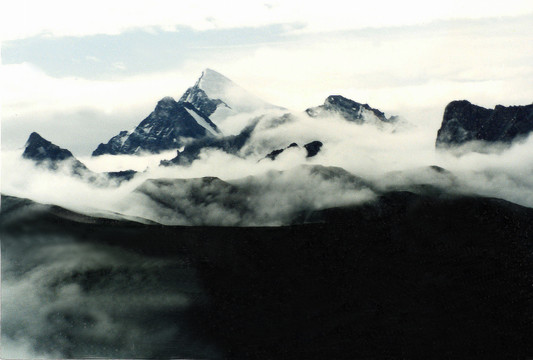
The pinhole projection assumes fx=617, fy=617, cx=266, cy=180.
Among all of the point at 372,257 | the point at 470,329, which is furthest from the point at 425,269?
the point at 470,329

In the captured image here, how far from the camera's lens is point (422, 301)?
495ft

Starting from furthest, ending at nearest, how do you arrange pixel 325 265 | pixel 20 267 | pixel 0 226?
pixel 325 265 → pixel 0 226 → pixel 20 267

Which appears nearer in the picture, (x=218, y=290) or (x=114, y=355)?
(x=114, y=355)

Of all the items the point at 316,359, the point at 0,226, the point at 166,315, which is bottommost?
the point at 316,359

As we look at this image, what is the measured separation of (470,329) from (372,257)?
139 ft

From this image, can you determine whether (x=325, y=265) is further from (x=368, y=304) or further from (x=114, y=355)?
(x=114, y=355)

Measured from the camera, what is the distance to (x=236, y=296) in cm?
13100

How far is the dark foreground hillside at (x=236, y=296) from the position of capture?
10619 cm

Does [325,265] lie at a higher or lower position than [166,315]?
higher

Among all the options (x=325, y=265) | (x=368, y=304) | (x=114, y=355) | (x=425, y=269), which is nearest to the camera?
(x=114, y=355)

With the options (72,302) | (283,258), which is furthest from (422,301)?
(72,302)

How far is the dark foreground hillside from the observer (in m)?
106

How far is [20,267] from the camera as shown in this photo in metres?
111

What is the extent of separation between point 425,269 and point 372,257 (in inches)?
612
